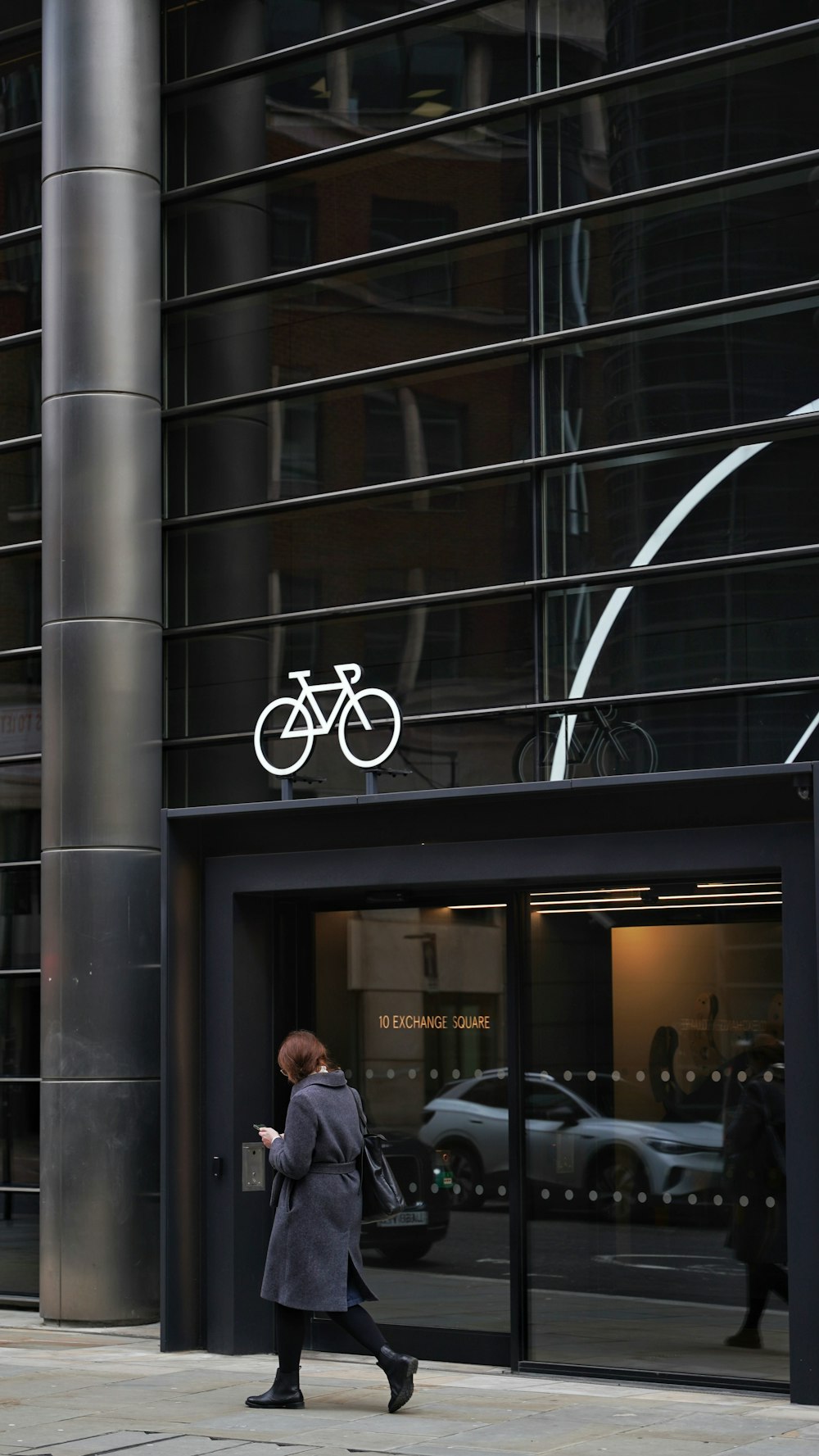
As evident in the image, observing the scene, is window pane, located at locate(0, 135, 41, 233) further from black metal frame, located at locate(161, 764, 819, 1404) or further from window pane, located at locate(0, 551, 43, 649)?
black metal frame, located at locate(161, 764, 819, 1404)

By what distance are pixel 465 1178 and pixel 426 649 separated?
11.1ft

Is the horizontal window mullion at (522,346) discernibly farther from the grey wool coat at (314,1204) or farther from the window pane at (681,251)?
the grey wool coat at (314,1204)

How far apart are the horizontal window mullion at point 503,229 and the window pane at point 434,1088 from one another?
4386mm

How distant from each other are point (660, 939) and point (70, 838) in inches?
178

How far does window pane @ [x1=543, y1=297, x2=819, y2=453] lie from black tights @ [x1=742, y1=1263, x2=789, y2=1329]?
4774 mm

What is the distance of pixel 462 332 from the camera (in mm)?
12750

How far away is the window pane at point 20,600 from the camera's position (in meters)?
14.7

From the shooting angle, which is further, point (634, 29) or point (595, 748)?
point (634, 29)

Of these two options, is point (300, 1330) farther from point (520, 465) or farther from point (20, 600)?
point (20, 600)

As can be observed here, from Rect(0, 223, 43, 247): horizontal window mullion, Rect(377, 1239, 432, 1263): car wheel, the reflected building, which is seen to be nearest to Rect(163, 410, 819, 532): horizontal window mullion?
the reflected building

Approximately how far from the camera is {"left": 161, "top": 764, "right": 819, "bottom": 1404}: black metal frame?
9906 mm

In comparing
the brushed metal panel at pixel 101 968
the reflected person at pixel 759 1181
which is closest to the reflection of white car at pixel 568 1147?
the reflected person at pixel 759 1181

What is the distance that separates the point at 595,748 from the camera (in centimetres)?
1182

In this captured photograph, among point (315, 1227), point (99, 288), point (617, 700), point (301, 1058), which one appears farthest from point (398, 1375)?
point (99, 288)
